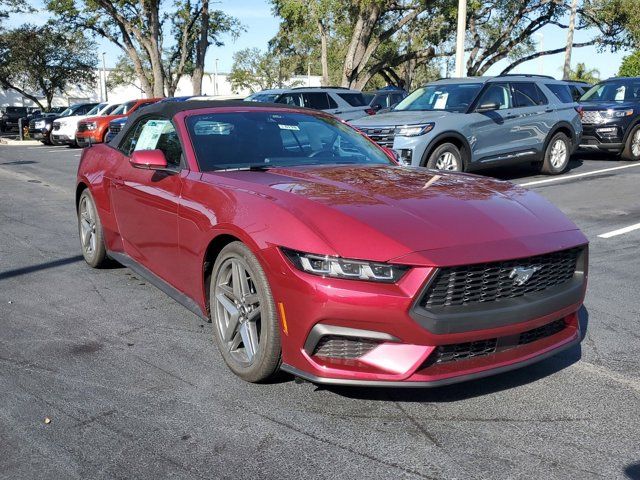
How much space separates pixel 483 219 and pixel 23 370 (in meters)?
2.66

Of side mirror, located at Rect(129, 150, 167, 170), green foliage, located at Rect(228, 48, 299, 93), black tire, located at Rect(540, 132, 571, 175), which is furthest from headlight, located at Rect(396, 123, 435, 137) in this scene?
green foliage, located at Rect(228, 48, 299, 93)

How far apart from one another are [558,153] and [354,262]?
35.1ft

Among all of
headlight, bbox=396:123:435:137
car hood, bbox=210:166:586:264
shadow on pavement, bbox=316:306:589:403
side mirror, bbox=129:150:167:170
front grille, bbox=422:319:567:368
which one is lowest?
shadow on pavement, bbox=316:306:589:403

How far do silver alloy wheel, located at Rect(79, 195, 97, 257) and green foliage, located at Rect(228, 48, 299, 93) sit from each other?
54676 mm

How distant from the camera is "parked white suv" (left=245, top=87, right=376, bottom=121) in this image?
623 inches

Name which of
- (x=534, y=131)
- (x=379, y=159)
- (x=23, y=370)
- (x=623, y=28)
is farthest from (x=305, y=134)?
(x=623, y=28)

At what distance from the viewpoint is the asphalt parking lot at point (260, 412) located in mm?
2840

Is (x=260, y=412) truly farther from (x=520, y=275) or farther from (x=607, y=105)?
(x=607, y=105)

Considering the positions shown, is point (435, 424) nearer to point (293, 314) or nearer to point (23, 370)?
point (293, 314)

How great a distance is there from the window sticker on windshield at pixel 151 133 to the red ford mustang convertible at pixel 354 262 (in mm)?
390

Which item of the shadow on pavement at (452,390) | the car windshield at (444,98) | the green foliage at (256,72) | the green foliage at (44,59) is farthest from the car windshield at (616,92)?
the green foliage at (256,72)

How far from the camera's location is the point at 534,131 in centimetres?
1204

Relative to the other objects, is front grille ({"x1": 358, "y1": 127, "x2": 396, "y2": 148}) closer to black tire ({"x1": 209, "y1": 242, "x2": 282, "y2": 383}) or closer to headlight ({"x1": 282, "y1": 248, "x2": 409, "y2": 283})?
black tire ({"x1": 209, "y1": 242, "x2": 282, "y2": 383})

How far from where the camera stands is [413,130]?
34.1 feet
